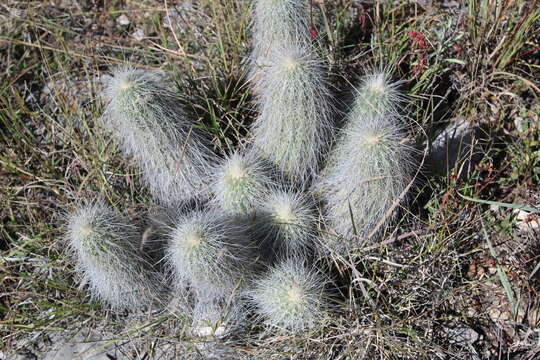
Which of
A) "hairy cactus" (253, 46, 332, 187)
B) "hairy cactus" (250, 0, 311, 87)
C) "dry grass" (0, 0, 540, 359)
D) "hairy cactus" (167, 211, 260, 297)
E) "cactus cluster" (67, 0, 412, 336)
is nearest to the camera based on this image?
"hairy cactus" (167, 211, 260, 297)

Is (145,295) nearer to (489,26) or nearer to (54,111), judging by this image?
(54,111)

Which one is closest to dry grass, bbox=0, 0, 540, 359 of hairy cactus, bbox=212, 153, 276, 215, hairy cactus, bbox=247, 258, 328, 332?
hairy cactus, bbox=247, 258, 328, 332

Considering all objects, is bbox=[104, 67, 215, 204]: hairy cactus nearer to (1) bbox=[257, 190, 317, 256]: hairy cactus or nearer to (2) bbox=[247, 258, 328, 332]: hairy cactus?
(1) bbox=[257, 190, 317, 256]: hairy cactus

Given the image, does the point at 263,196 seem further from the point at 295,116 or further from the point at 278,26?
the point at 278,26

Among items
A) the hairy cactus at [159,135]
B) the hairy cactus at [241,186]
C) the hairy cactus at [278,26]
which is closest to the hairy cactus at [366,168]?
the hairy cactus at [241,186]

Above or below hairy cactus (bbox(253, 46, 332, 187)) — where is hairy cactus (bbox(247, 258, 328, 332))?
below

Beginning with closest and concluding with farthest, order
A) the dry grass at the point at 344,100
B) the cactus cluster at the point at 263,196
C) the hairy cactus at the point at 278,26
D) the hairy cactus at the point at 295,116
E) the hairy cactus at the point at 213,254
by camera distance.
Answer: the hairy cactus at the point at 213,254, the cactus cluster at the point at 263,196, the hairy cactus at the point at 295,116, the dry grass at the point at 344,100, the hairy cactus at the point at 278,26

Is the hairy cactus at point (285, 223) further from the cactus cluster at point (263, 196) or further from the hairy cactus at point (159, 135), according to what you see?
the hairy cactus at point (159, 135)
